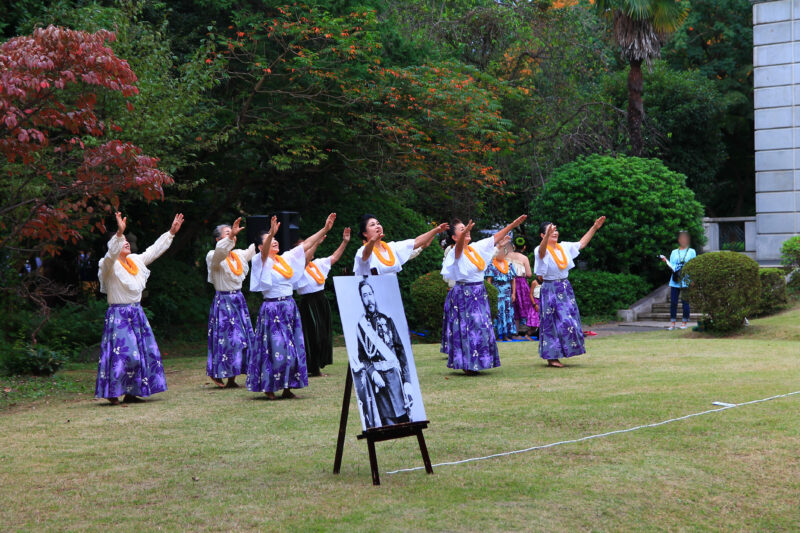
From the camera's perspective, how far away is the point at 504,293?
56.1 ft

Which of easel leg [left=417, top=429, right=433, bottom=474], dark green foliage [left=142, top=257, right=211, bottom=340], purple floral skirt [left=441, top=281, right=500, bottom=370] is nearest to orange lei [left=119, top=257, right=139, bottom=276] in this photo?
purple floral skirt [left=441, top=281, right=500, bottom=370]

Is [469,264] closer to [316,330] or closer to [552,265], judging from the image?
[552,265]

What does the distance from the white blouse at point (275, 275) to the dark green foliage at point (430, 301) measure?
674cm

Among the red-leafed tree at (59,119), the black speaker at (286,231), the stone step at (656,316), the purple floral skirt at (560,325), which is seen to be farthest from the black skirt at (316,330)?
the stone step at (656,316)

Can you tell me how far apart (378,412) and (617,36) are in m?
18.8

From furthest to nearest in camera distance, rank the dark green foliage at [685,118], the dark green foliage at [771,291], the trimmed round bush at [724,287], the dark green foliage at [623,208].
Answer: the dark green foliage at [685,118] → the dark green foliage at [623,208] → the dark green foliage at [771,291] → the trimmed round bush at [724,287]

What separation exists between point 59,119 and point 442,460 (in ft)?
21.5

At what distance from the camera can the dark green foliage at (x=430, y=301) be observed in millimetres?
16859

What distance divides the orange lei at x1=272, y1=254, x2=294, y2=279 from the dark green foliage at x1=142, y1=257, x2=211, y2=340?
9.28 metres

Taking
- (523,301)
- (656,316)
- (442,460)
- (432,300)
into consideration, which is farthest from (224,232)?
(656,316)

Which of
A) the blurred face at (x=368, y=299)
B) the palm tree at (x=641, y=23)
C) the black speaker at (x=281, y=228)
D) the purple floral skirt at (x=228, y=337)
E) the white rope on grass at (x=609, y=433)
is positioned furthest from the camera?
the palm tree at (x=641, y=23)

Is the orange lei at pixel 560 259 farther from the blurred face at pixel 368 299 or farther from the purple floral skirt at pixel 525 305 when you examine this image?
the blurred face at pixel 368 299

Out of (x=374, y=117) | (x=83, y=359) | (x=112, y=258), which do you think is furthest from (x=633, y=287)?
(x=112, y=258)

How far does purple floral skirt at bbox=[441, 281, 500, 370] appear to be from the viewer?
11656 mm
